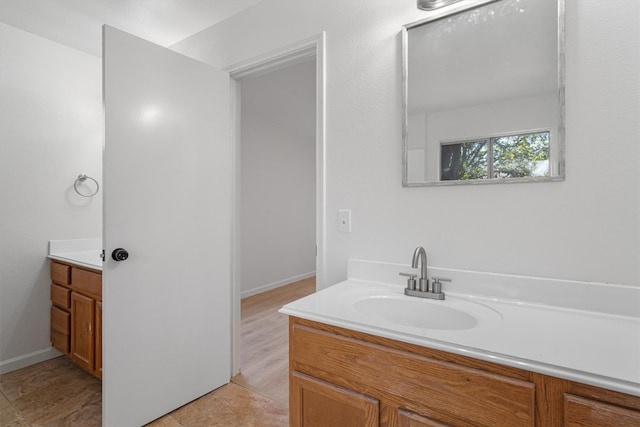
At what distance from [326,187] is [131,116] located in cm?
108

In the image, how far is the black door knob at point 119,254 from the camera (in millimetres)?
1547

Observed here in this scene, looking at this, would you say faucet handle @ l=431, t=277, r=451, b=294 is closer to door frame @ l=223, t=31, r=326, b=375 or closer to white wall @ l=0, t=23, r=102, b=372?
door frame @ l=223, t=31, r=326, b=375

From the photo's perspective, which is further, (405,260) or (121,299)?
(121,299)

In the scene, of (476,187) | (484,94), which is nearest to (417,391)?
(476,187)

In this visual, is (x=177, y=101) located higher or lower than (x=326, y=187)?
higher

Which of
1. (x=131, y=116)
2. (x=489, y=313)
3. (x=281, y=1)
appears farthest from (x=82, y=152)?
(x=489, y=313)

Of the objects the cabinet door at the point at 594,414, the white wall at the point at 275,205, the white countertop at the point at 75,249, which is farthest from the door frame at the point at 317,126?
the white wall at the point at 275,205

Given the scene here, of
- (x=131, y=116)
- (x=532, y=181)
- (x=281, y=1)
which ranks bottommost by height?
(x=532, y=181)

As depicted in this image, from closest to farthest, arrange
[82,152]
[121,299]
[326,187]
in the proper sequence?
1. [121,299]
2. [326,187]
3. [82,152]

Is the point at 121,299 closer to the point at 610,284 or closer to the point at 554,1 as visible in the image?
the point at 610,284

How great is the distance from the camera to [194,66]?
1889mm

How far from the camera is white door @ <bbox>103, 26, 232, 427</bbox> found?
5.11 feet

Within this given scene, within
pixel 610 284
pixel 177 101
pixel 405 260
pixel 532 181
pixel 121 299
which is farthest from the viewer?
pixel 177 101

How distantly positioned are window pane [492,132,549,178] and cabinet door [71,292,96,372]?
2.34m
